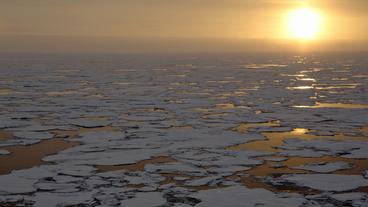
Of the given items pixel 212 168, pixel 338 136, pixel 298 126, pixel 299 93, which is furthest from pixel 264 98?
pixel 212 168

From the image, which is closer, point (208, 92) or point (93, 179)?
point (93, 179)

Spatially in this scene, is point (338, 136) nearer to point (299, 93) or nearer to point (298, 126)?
point (298, 126)

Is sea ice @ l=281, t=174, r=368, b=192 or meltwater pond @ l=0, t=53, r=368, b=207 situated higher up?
meltwater pond @ l=0, t=53, r=368, b=207

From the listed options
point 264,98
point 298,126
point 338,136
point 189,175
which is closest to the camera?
point 189,175

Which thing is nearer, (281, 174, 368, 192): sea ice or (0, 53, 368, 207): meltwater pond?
(0, 53, 368, 207): meltwater pond

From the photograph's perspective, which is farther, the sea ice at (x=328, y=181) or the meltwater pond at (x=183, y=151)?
the sea ice at (x=328, y=181)

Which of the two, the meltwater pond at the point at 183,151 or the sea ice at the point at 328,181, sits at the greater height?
the meltwater pond at the point at 183,151

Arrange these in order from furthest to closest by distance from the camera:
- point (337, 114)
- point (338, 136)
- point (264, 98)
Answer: point (264, 98) < point (337, 114) < point (338, 136)

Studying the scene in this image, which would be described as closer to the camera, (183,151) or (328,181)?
(328,181)
